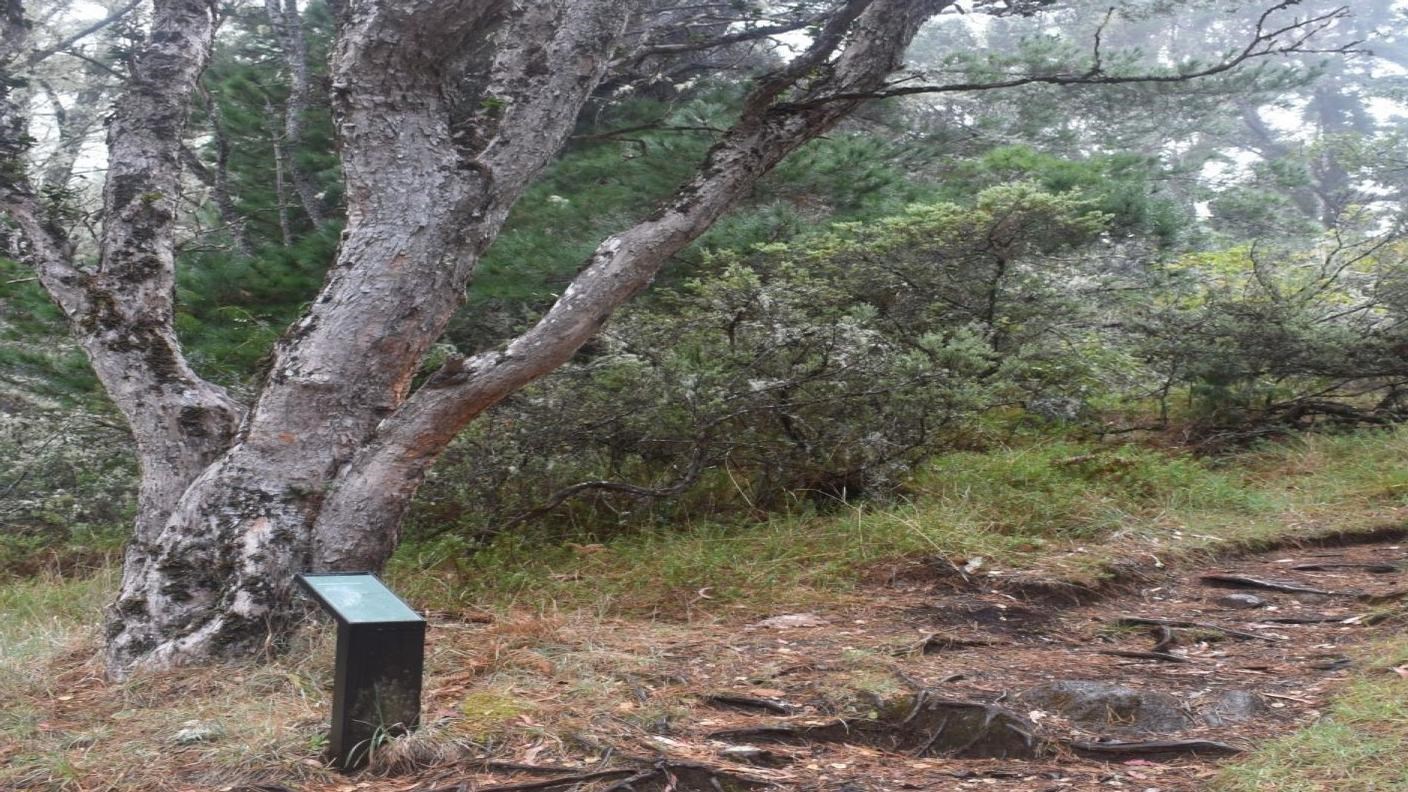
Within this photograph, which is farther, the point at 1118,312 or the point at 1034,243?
the point at 1118,312

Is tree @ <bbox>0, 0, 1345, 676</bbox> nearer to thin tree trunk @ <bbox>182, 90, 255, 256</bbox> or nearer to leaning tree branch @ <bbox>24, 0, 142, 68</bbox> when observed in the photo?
leaning tree branch @ <bbox>24, 0, 142, 68</bbox>

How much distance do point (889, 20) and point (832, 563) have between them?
263cm

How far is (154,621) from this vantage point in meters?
3.97

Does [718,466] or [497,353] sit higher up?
[497,353]

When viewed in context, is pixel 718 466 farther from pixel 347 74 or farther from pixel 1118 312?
pixel 1118 312

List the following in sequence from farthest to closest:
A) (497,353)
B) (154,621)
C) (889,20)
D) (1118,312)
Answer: (1118,312), (889,20), (497,353), (154,621)

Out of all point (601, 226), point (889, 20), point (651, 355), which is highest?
point (889, 20)

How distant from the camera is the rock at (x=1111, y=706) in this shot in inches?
132

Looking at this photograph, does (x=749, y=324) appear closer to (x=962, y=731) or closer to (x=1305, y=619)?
(x=1305, y=619)

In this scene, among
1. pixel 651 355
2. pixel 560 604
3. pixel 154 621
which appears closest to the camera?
pixel 154 621

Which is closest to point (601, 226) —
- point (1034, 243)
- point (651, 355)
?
point (651, 355)

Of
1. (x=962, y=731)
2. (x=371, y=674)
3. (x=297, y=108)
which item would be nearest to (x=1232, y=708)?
(x=962, y=731)

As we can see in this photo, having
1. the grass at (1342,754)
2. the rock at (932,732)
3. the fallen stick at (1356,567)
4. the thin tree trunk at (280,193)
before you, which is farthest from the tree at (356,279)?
the thin tree trunk at (280,193)

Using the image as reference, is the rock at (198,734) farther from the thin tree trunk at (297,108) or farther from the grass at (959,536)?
the thin tree trunk at (297,108)
